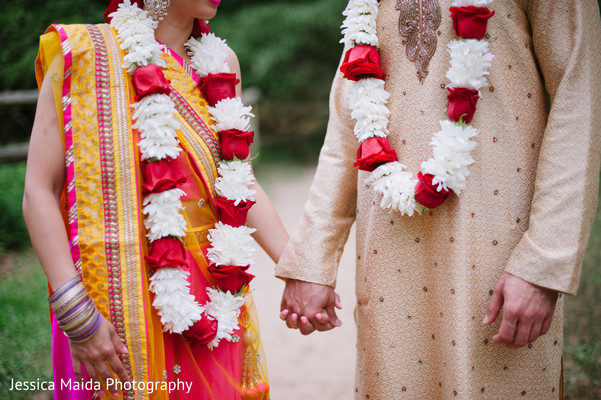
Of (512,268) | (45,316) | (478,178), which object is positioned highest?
(478,178)

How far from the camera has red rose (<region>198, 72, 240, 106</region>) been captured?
6.72 feet

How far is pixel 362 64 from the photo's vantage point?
1834 millimetres

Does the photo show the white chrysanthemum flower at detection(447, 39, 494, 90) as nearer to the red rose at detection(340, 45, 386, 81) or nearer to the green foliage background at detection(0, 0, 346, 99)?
the red rose at detection(340, 45, 386, 81)

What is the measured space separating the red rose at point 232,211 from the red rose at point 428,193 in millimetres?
628

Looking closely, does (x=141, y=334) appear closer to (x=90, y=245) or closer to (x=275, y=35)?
(x=90, y=245)

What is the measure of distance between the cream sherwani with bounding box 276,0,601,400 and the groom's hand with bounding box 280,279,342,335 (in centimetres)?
4

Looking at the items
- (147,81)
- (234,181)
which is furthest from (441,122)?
(147,81)

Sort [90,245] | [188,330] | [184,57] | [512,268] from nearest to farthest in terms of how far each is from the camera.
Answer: [512,268] < [90,245] < [188,330] < [184,57]

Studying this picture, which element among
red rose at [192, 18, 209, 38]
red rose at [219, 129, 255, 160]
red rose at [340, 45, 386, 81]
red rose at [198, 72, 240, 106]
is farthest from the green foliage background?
red rose at [340, 45, 386, 81]

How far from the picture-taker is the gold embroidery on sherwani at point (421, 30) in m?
1.78

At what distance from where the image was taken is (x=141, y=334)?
5.84 ft

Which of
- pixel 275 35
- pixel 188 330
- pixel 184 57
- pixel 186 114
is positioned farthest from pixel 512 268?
pixel 275 35

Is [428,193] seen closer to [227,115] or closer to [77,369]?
[227,115]

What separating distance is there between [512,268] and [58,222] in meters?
1.37
